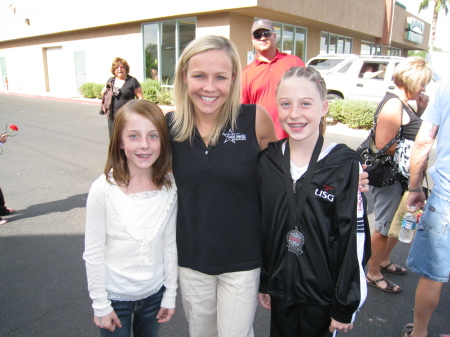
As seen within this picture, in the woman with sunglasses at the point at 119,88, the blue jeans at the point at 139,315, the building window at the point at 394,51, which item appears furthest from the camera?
the building window at the point at 394,51

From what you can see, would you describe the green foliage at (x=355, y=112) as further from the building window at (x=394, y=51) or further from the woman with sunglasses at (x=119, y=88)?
the building window at (x=394, y=51)

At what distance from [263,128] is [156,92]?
15.9 meters

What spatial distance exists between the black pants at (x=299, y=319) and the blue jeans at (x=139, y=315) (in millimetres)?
638

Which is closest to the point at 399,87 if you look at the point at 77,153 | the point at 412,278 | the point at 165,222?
the point at 412,278

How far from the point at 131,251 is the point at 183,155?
21.5 inches

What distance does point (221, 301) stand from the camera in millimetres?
1922

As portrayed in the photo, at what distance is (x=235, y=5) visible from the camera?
14.3 m

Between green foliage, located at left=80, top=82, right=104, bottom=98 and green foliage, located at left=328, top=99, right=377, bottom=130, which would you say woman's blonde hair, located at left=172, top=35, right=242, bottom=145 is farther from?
green foliage, located at left=80, top=82, right=104, bottom=98

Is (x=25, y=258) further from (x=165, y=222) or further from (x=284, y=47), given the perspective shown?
(x=284, y=47)

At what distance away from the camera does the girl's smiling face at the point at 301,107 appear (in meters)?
1.68

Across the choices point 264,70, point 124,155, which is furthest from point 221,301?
point 264,70

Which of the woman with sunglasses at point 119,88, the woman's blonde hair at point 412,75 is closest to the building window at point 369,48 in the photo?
the woman with sunglasses at point 119,88

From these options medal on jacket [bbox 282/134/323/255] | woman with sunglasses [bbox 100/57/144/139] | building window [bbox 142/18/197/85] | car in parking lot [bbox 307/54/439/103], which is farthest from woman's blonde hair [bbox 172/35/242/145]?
building window [bbox 142/18/197/85]

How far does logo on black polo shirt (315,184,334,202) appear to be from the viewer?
1627 millimetres
